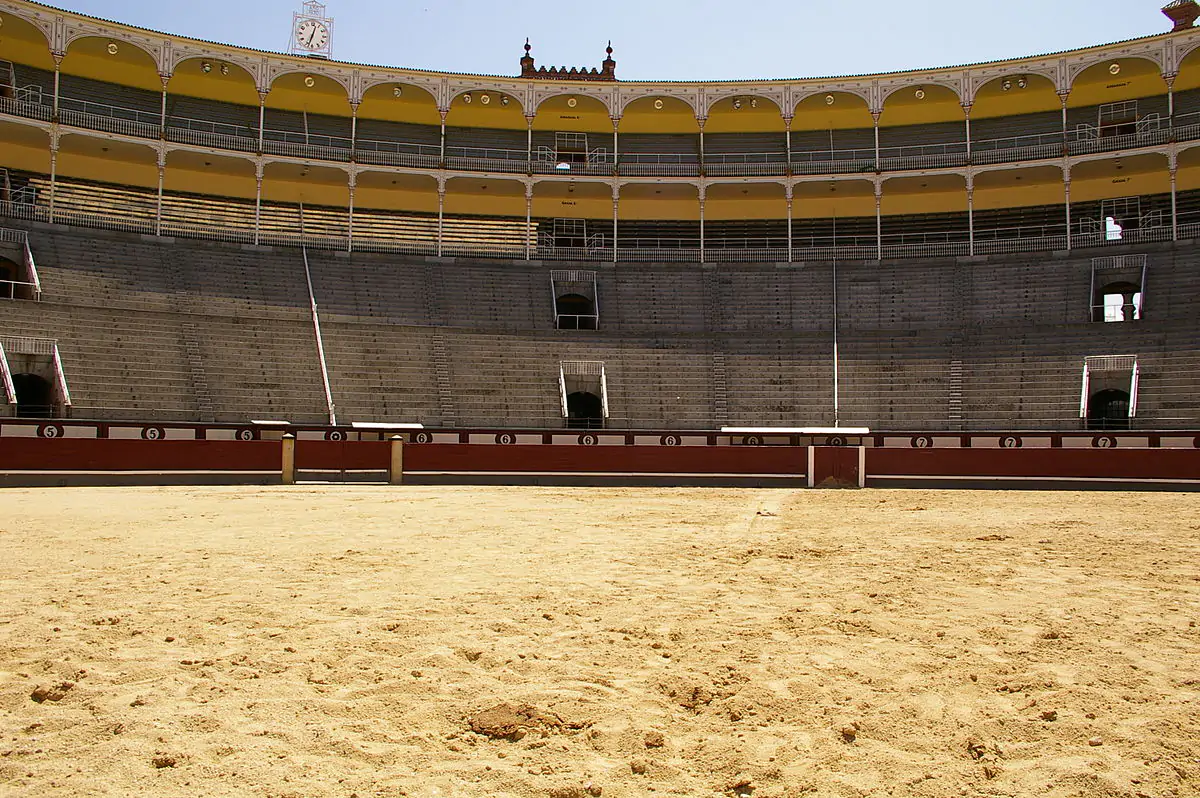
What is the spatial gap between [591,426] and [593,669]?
72.0ft

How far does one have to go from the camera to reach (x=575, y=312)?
32375 millimetres

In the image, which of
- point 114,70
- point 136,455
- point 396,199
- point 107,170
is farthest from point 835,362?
point 114,70

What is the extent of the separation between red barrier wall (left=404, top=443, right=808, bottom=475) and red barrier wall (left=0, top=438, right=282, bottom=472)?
12.1 ft

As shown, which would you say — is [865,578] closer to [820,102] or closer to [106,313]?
[106,313]

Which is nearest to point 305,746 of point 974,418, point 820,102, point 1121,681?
point 1121,681

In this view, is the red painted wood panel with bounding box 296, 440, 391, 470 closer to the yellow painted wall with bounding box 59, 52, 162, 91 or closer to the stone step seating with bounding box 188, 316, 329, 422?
the stone step seating with bounding box 188, 316, 329, 422

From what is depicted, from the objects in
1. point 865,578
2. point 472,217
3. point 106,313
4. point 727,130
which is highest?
point 727,130

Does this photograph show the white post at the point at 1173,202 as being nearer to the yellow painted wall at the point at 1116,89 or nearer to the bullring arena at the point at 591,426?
the bullring arena at the point at 591,426

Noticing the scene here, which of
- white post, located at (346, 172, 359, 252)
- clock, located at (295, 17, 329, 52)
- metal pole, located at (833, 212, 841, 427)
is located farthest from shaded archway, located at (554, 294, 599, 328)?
clock, located at (295, 17, 329, 52)

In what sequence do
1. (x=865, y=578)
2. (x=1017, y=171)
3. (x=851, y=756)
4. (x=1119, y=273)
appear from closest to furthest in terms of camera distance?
1. (x=851, y=756)
2. (x=865, y=578)
3. (x=1119, y=273)
4. (x=1017, y=171)

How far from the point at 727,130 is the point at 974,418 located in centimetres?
1829

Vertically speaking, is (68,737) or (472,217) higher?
(472,217)

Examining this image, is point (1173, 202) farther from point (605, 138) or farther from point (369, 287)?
point (369, 287)

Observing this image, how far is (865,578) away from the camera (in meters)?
7.15
